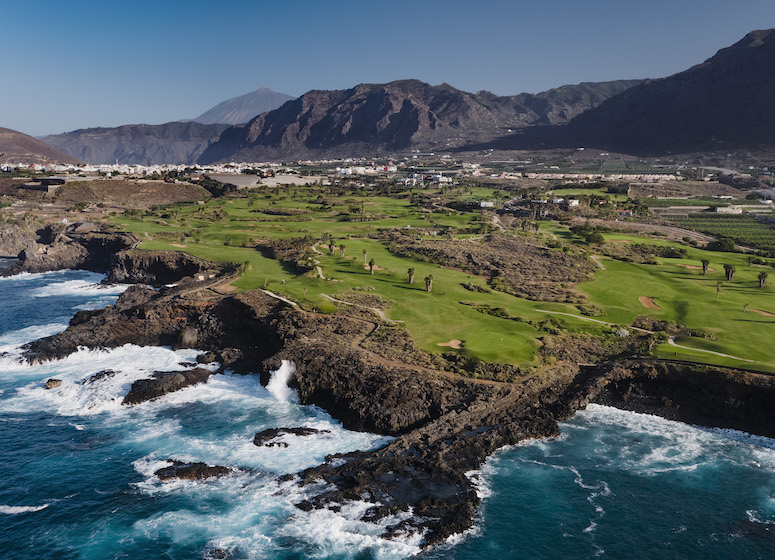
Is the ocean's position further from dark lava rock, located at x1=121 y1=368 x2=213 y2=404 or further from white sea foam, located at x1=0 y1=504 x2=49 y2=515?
dark lava rock, located at x1=121 y1=368 x2=213 y2=404

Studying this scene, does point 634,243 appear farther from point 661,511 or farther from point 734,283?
point 661,511

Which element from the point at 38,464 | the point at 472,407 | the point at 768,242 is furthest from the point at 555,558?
the point at 768,242

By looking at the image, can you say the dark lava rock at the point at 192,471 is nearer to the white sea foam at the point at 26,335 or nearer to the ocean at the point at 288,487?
the ocean at the point at 288,487

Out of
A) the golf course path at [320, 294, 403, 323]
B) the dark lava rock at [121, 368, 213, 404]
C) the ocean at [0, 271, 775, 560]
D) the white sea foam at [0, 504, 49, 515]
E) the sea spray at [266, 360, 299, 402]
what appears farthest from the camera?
the golf course path at [320, 294, 403, 323]

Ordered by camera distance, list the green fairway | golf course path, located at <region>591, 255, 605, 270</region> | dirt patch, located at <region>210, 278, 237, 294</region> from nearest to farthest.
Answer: the green fairway, dirt patch, located at <region>210, 278, 237, 294</region>, golf course path, located at <region>591, 255, 605, 270</region>

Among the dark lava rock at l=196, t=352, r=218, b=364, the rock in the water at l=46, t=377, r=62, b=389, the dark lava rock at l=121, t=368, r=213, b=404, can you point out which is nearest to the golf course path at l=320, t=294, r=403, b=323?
the dark lava rock at l=196, t=352, r=218, b=364

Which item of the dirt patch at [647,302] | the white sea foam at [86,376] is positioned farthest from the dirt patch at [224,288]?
the dirt patch at [647,302]
